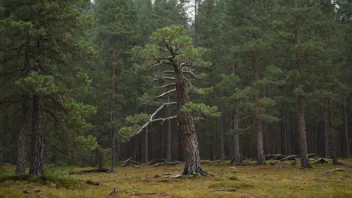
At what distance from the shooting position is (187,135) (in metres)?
17.0

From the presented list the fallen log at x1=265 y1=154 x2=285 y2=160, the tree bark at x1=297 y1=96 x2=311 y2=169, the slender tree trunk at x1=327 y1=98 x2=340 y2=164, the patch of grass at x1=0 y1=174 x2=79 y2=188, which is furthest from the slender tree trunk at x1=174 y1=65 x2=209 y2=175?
the fallen log at x1=265 y1=154 x2=285 y2=160

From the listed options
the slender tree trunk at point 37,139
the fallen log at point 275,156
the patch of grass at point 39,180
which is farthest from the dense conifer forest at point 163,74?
the patch of grass at point 39,180

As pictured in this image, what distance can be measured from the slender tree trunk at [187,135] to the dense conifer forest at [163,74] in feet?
0.19

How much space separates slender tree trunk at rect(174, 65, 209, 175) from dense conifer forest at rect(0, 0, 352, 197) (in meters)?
0.06

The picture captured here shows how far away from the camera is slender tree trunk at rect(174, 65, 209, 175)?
16.8 m

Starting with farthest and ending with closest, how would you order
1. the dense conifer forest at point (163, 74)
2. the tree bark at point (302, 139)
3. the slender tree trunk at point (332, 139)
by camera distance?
the slender tree trunk at point (332, 139)
the tree bark at point (302, 139)
the dense conifer forest at point (163, 74)

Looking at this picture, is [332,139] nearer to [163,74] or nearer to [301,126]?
[301,126]

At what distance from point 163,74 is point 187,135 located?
1605cm

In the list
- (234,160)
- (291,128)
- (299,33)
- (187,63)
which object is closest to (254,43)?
(299,33)

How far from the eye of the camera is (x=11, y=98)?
14.6 m

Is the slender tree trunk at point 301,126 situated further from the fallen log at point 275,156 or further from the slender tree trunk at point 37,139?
the slender tree trunk at point 37,139

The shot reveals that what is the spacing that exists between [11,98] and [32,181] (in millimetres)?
5414

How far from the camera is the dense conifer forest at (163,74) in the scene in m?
13.7

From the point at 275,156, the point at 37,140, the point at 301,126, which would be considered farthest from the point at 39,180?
the point at 275,156
